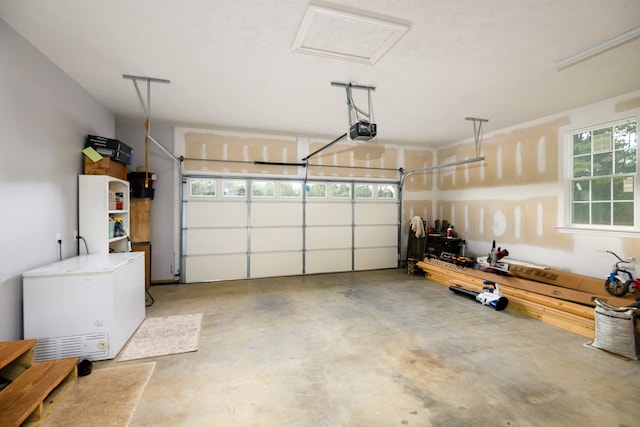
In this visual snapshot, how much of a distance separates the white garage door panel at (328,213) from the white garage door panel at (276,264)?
0.89 meters

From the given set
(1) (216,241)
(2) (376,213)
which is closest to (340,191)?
(2) (376,213)

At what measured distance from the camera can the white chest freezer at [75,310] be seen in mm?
2486

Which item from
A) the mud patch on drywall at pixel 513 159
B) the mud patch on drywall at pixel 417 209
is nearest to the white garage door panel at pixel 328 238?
the mud patch on drywall at pixel 417 209

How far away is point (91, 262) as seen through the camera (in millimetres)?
2998

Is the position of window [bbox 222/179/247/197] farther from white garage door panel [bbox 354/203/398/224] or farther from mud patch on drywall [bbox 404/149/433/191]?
mud patch on drywall [bbox 404/149/433/191]

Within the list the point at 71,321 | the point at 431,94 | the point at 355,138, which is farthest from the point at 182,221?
the point at 431,94

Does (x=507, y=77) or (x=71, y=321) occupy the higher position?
(x=507, y=77)

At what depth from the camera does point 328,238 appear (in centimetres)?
648

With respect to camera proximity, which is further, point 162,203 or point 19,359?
point 162,203

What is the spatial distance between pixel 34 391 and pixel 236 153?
464 cm

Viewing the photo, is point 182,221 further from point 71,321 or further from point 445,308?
point 445,308

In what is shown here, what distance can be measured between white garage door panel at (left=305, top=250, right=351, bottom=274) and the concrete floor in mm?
2130

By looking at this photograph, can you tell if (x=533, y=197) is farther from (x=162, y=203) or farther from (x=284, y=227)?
(x=162, y=203)

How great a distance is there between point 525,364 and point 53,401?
4.10m
